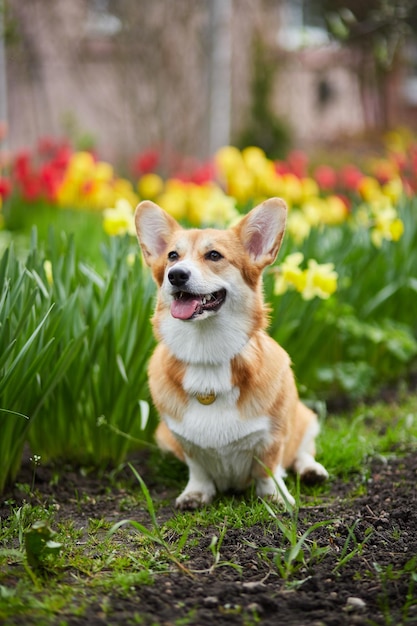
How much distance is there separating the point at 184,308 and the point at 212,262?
0.64 ft

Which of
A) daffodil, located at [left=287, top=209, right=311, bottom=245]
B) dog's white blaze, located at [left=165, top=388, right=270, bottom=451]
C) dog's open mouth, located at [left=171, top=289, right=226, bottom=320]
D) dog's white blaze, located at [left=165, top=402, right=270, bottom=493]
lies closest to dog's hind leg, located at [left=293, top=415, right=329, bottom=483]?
dog's white blaze, located at [left=165, top=402, right=270, bottom=493]

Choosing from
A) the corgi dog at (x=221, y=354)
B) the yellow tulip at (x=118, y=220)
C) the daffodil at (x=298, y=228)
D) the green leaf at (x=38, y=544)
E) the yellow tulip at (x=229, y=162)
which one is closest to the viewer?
the green leaf at (x=38, y=544)

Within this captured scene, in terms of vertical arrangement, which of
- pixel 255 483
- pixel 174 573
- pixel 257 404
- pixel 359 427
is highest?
pixel 257 404

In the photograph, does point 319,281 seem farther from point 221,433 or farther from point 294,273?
point 221,433

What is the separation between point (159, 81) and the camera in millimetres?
11117

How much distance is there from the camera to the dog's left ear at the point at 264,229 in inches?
110

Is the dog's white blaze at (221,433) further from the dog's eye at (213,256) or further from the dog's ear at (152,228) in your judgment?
the dog's ear at (152,228)

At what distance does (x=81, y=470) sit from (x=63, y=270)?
0.83 metres

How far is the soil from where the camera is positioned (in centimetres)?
205

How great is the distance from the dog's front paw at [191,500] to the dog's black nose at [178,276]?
0.83 m

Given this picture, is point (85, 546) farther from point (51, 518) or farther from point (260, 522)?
point (260, 522)

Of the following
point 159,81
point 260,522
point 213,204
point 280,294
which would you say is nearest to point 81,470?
point 260,522

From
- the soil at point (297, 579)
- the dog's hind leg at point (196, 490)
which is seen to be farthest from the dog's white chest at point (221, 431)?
the soil at point (297, 579)

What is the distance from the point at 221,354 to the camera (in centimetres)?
271
